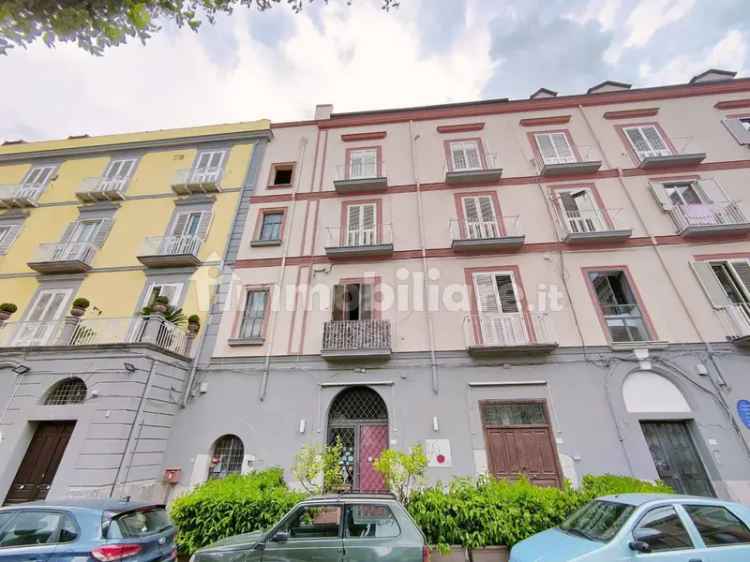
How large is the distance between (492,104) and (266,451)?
55.7 ft

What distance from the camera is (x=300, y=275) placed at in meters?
11.6

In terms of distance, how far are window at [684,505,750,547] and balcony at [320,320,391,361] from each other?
22.5 ft

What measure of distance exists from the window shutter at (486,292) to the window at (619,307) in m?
3.23

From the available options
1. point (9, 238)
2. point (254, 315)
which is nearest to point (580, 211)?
point (254, 315)

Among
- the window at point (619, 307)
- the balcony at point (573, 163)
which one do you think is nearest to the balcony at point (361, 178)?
the balcony at point (573, 163)

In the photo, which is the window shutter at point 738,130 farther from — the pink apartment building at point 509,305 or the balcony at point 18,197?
the balcony at point 18,197

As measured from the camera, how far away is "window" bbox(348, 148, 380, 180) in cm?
1388

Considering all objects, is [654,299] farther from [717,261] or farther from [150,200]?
[150,200]

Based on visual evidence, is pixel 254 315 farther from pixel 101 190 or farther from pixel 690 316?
pixel 690 316

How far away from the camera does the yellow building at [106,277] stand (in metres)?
8.22

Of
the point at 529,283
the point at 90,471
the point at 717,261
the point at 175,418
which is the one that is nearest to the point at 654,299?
the point at 717,261

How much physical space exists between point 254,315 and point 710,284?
14.8 meters

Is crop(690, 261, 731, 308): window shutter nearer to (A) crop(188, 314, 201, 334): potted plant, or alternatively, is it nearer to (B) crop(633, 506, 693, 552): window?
(B) crop(633, 506, 693, 552): window

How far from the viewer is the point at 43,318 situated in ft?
37.5
